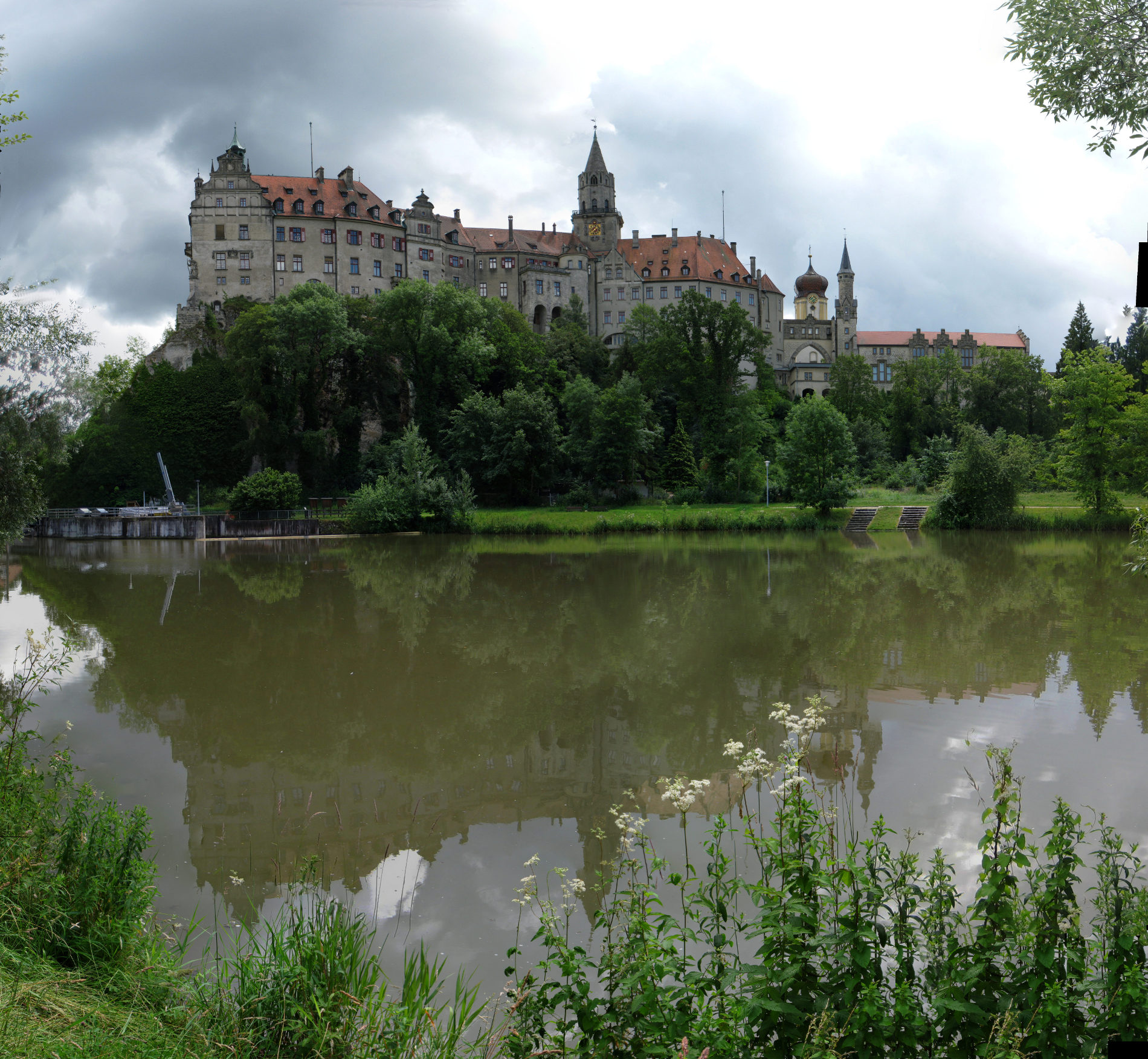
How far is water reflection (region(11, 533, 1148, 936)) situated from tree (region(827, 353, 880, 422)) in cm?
5681

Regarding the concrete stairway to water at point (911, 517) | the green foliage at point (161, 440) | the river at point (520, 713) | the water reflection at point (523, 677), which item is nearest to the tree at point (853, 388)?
the concrete stairway to water at point (911, 517)

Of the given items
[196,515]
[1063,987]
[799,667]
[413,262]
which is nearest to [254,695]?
[799,667]

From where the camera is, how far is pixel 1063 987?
3.70m

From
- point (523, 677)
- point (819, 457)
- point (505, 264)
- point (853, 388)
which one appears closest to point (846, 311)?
point (853, 388)

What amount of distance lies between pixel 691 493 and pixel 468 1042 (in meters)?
56.6

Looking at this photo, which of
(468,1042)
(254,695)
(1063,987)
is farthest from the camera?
(254,695)

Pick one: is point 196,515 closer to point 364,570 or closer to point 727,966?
point 364,570

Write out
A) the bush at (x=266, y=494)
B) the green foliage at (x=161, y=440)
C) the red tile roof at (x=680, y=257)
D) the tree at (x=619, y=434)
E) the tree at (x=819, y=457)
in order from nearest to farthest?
1. the tree at (x=819, y=457)
2. the bush at (x=266, y=494)
3. the tree at (x=619, y=434)
4. the green foliage at (x=161, y=440)
5. the red tile roof at (x=680, y=257)

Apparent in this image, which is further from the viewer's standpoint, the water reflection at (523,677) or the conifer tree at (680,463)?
the conifer tree at (680,463)

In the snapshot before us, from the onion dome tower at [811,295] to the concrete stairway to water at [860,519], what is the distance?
62967 millimetres

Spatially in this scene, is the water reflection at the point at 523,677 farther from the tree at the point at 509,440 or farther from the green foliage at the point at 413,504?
the tree at the point at 509,440

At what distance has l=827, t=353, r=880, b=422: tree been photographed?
84812mm

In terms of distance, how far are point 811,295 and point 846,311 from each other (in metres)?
4.96

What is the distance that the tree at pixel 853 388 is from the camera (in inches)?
3339
